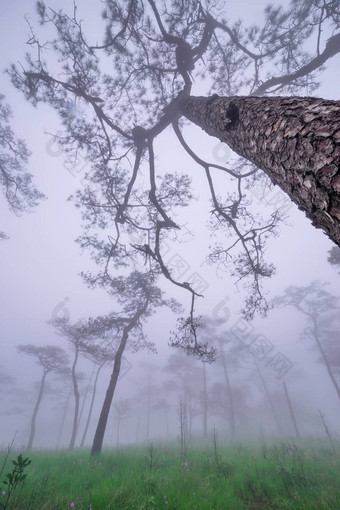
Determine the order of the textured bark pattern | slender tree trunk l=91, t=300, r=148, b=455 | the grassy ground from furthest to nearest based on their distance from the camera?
slender tree trunk l=91, t=300, r=148, b=455 → the grassy ground → the textured bark pattern

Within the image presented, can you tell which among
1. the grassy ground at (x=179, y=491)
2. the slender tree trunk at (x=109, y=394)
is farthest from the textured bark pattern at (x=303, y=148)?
the slender tree trunk at (x=109, y=394)

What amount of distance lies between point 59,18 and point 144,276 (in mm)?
10393

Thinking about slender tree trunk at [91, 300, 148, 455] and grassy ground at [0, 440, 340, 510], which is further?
slender tree trunk at [91, 300, 148, 455]

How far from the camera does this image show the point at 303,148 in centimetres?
106

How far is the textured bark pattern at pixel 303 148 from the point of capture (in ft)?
2.74

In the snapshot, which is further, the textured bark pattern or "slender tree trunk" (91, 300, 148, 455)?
"slender tree trunk" (91, 300, 148, 455)

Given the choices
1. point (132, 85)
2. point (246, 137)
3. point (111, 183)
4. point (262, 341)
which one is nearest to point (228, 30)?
point (132, 85)

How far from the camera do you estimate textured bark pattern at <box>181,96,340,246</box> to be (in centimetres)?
83

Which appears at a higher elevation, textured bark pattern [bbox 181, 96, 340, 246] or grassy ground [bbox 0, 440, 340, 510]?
textured bark pattern [bbox 181, 96, 340, 246]

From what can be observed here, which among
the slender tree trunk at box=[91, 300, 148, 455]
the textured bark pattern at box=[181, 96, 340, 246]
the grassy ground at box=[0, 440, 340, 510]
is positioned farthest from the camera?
the slender tree trunk at box=[91, 300, 148, 455]

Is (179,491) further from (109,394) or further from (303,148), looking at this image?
(109,394)

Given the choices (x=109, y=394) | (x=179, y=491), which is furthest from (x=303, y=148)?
(x=109, y=394)

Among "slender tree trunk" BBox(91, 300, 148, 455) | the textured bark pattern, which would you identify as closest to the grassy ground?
"slender tree trunk" BBox(91, 300, 148, 455)

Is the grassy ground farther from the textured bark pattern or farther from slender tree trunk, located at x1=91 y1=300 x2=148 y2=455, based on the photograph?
the textured bark pattern
